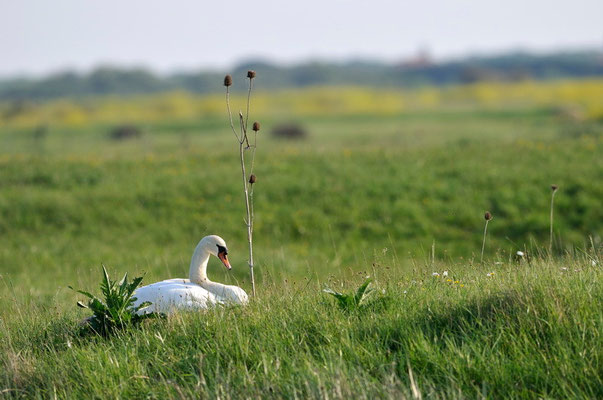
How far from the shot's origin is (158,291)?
20.5 ft

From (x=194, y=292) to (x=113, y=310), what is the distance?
0.77 m

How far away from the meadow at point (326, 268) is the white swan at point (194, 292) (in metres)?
0.22

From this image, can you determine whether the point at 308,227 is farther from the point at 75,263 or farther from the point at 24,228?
the point at 24,228

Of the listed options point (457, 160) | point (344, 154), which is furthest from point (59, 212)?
point (457, 160)

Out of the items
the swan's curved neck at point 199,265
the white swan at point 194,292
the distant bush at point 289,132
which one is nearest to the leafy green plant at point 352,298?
the white swan at point 194,292

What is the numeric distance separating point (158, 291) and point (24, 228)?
1058 centimetres

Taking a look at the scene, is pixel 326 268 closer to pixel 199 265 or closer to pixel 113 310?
pixel 199 265

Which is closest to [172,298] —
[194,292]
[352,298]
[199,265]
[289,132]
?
[194,292]

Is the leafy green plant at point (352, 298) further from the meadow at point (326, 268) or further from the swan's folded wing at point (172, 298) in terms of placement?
the swan's folded wing at point (172, 298)

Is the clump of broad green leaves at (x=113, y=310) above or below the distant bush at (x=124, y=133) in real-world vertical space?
above

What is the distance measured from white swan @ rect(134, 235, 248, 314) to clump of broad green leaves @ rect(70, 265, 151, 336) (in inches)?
5.0

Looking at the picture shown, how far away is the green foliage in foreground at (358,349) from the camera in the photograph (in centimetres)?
456

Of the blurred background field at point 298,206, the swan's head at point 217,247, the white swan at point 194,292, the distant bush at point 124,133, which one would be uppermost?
the swan's head at point 217,247

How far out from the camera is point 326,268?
12.4 m
